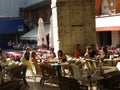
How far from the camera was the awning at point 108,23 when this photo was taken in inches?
1077

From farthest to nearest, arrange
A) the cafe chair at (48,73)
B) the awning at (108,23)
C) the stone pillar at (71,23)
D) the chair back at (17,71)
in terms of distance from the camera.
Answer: the awning at (108,23) → the stone pillar at (71,23) → the chair back at (17,71) → the cafe chair at (48,73)

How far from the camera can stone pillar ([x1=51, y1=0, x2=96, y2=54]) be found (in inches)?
643

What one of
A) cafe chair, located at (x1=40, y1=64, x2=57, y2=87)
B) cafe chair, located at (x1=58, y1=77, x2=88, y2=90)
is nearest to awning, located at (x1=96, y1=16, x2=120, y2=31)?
cafe chair, located at (x1=40, y1=64, x2=57, y2=87)

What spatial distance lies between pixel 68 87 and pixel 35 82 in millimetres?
5332

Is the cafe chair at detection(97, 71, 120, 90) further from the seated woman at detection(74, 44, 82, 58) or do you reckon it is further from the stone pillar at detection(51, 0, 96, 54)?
the stone pillar at detection(51, 0, 96, 54)

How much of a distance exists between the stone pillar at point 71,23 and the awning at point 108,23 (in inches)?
408

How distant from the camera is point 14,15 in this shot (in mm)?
47406

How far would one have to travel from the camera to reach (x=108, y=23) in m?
29.0

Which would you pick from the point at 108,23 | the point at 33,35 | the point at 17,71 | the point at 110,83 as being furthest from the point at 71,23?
the point at 33,35

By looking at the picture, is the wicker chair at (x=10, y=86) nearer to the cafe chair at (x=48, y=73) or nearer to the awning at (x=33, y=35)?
the cafe chair at (x=48, y=73)

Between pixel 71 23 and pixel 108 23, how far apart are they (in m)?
12.8

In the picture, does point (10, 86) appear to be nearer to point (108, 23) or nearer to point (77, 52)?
point (77, 52)

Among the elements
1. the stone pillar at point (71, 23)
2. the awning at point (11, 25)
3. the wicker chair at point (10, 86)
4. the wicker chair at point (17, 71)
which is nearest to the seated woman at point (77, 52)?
the stone pillar at point (71, 23)

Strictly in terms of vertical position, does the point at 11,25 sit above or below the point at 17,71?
above
